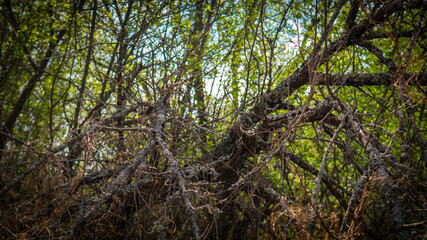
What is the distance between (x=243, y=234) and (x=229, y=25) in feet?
10.4

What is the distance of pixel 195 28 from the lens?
16.3 feet

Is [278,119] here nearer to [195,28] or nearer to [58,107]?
[195,28]

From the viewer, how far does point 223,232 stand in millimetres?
3639

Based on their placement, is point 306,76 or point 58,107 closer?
point 306,76

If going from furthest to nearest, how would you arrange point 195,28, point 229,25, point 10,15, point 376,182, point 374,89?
point 10,15, point 195,28, point 374,89, point 229,25, point 376,182

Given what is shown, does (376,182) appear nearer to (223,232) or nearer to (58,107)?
(223,232)

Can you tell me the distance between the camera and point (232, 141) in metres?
2.89

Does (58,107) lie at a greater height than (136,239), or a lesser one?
greater

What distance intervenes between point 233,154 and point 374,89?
10.7 feet

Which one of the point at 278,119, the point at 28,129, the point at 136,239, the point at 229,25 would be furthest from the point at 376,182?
the point at 28,129

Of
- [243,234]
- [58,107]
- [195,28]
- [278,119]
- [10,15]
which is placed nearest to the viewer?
[278,119]

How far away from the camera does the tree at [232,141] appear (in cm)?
163

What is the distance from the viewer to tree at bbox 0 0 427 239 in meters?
1.63

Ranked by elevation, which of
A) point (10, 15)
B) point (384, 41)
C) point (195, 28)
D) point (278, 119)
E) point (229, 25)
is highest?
point (10, 15)
